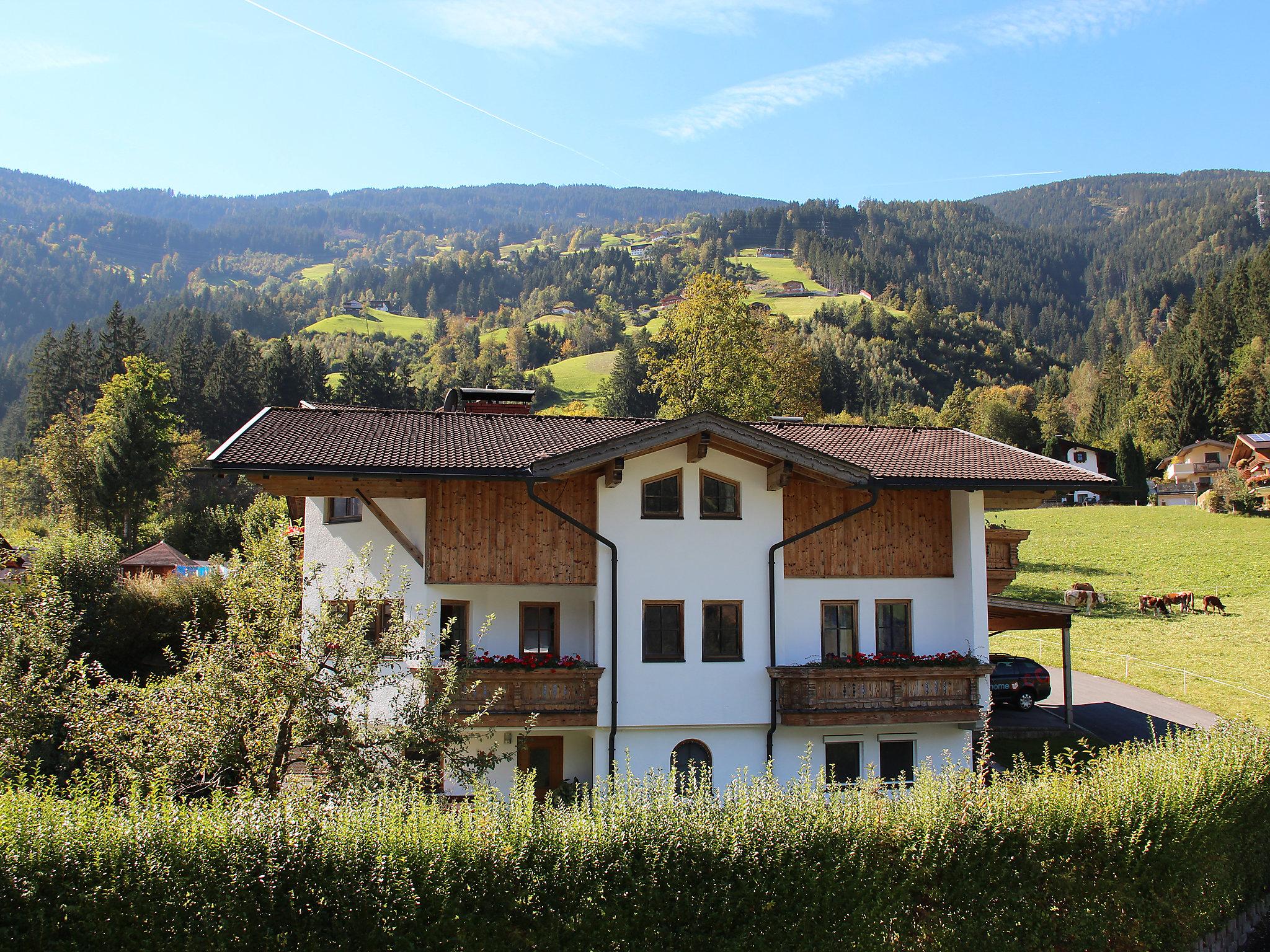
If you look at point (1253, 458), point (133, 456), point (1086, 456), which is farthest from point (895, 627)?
point (1086, 456)

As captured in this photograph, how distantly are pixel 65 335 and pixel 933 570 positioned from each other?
→ 102m

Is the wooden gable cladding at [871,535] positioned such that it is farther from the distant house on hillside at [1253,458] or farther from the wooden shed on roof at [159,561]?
the distant house on hillside at [1253,458]

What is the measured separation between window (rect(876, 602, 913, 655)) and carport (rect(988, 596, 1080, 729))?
366cm

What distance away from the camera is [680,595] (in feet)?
66.1

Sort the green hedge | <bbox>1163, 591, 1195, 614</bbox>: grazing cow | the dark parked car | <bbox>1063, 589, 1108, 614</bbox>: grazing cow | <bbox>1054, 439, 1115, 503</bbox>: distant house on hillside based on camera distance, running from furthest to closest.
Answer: <bbox>1054, 439, 1115, 503</bbox>: distant house on hillside → <bbox>1063, 589, 1108, 614</bbox>: grazing cow → <bbox>1163, 591, 1195, 614</bbox>: grazing cow → the dark parked car → the green hedge

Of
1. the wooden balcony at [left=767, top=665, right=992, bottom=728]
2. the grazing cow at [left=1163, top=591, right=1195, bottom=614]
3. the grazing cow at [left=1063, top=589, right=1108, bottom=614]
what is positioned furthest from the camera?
the grazing cow at [left=1063, top=589, right=1108, bottom=614]

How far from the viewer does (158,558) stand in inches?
1877

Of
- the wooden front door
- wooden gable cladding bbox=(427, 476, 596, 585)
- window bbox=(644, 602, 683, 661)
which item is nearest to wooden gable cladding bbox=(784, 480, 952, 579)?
window bbox=(644, 602, 683, 661)

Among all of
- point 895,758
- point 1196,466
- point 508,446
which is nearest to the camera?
point 508,446

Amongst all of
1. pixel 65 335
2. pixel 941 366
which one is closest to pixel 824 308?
pixel 941 366

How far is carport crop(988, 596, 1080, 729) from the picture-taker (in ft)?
81.0

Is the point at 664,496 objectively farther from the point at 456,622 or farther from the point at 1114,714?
the point at 1114,714

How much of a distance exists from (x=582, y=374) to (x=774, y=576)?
11465 cm

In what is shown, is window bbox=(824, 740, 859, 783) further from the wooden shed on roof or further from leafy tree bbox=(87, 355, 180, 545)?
leafy tree bbox=(87, 355, 180, 545)
